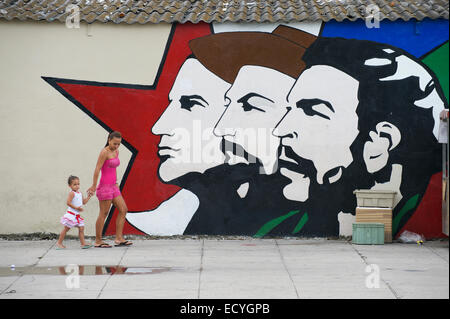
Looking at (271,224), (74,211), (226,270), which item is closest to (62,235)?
(74,211)

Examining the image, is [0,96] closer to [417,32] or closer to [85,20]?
[85,20]

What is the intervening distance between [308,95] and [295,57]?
66 centimetres

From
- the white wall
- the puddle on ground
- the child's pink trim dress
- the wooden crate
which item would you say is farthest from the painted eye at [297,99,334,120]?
the puddle on ground

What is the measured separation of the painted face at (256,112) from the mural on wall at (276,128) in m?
0.02

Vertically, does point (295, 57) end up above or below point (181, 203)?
above

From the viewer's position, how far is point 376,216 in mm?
11422

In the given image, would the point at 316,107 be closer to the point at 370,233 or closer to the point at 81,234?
the point at 370,233

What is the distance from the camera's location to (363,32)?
38.3 feet

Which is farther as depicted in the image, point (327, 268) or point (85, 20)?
point (85, 20)

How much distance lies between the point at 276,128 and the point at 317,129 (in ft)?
2.20

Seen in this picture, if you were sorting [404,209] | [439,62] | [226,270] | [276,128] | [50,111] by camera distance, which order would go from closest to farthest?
1. [226,270]
2. [439,62]
3. [404,209]
4. [276,128]
5. [50,111]

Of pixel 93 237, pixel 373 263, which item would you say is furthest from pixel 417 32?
pixel 93 237

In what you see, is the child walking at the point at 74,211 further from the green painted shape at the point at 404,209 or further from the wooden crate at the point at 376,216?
the green painted shape at the point at 404,209

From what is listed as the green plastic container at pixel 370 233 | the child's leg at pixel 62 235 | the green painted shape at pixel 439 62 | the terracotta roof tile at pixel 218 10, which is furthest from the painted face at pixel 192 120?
the green painted shape at pixel 439 62
